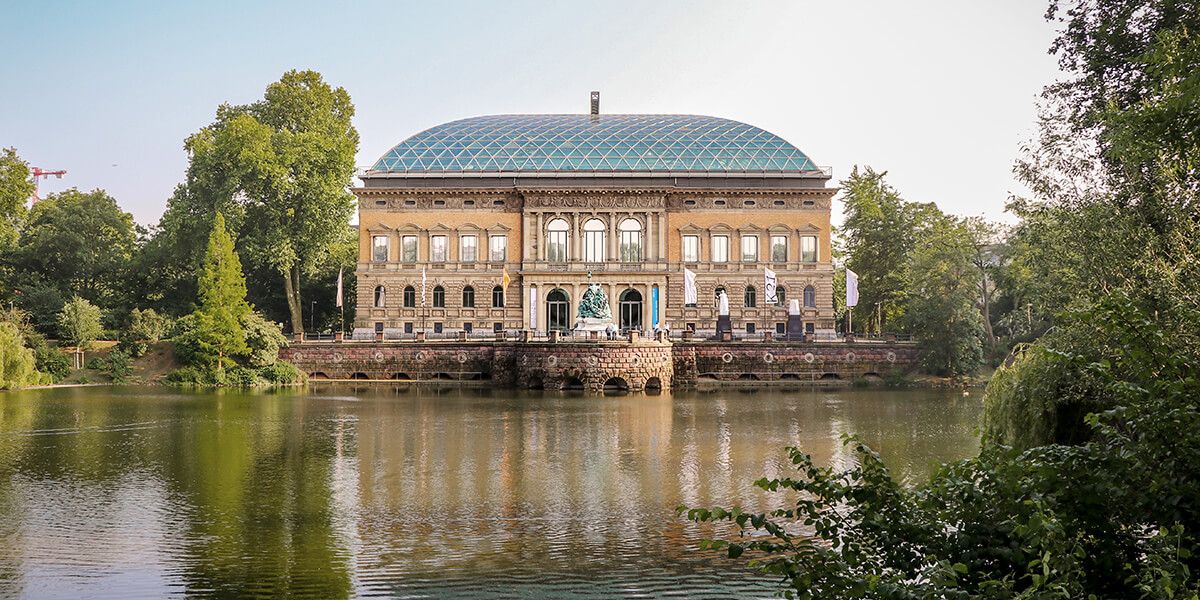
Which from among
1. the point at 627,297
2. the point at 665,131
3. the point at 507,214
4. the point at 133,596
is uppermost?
the point at 665,131

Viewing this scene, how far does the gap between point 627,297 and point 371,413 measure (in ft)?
105

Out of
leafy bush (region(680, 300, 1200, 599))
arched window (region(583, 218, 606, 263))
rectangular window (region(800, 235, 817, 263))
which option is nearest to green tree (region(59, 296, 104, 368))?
arched window (region(583, 218, 606, 263))

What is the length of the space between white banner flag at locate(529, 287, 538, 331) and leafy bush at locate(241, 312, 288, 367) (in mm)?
16659

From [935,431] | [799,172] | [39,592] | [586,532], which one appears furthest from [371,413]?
[799,172]

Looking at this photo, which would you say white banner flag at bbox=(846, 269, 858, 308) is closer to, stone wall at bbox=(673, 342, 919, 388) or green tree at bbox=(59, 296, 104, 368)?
stone wall at bbox=(673, 342, 919, 388)

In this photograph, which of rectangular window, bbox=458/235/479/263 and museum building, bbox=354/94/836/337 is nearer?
museum building, bbox=354/94/836/337

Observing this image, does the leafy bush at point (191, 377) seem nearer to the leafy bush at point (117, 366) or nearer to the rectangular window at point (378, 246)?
the leafy bush at point (117, 366)

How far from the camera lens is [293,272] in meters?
70.3

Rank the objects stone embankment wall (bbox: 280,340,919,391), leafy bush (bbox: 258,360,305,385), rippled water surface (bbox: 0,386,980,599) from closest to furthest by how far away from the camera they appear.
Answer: rippled water surface (bbox: 0,386,980,599)
leafy bush (bbox: 258,360,305,385)
stone embankment wall (bbox: 280,340,919,391)

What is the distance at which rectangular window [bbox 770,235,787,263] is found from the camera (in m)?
67.9

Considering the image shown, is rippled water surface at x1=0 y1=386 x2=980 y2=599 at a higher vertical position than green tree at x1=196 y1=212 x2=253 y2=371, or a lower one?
lower

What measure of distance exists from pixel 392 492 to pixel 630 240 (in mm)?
48213

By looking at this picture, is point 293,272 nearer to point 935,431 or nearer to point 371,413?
point 371,413

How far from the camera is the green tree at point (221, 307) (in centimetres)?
5462
